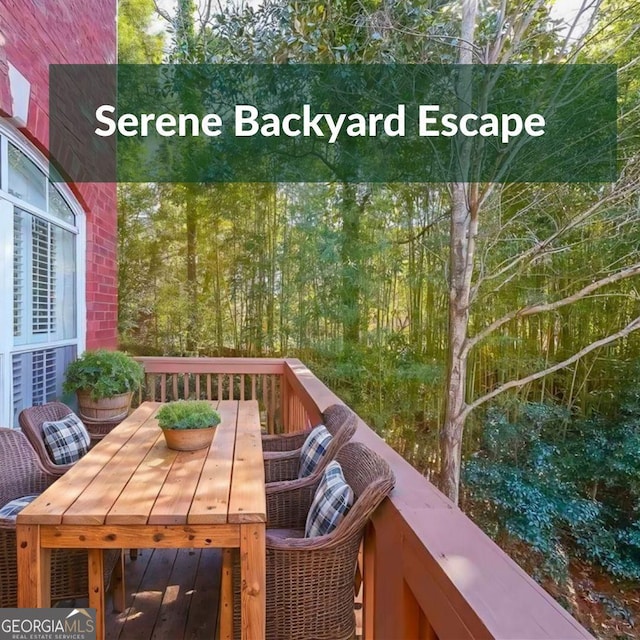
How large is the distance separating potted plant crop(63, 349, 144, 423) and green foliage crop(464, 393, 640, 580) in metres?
4.49

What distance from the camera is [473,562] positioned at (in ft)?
2.85

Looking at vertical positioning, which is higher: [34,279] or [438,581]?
[34,279]

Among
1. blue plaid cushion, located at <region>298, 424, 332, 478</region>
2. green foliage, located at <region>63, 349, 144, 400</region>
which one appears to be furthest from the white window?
blue plaid cushion, located at <region>298, 424, 332, 478</region>

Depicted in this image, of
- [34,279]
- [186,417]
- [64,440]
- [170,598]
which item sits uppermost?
[34,279]

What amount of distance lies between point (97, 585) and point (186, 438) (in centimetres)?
60

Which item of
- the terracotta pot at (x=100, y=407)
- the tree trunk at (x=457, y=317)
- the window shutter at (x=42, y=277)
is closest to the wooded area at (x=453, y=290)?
the tree trunk at (x=457, y=317)

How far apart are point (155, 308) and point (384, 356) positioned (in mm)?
3847

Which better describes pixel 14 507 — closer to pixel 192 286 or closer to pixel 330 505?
pixel 330 505

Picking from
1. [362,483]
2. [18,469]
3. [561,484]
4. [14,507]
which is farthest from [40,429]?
[561,484]

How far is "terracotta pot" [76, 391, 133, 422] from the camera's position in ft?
11.8

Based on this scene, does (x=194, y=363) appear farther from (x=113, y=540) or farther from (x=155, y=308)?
(x=113, y=540)

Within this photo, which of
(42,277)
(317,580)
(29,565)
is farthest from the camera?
(42,277)

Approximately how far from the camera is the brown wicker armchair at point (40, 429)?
2015 mm

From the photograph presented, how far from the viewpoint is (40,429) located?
2258 mm
